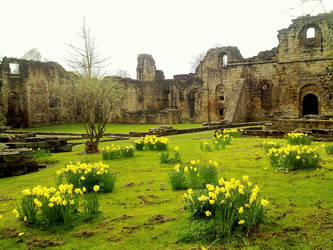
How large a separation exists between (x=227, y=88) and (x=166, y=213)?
2417 cm

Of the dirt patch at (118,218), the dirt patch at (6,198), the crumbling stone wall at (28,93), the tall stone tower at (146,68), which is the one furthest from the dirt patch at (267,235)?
the tall stone tower at (146,68)

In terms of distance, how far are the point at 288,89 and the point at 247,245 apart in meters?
23.3

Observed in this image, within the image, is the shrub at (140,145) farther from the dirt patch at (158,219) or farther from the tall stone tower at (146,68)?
the tall stone tower at (146,68)

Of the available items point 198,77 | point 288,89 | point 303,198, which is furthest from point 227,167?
point 198,77

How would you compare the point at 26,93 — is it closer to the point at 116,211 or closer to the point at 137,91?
the point at 137,91

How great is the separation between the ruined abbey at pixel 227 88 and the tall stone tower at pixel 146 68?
0.46 metres

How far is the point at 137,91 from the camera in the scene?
3481cm

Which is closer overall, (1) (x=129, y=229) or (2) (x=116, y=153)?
(1) (x=129, y=229)

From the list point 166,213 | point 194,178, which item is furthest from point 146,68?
point 166,213

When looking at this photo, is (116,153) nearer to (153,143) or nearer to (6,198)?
(153,143)

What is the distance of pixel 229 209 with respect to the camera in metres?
3.06

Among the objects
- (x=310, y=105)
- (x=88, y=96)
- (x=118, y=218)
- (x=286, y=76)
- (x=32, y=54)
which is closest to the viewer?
(x=118, y=218)

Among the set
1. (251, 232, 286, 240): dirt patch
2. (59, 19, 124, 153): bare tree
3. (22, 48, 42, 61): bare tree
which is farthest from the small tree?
(22, 48, 42, 61): bare tree

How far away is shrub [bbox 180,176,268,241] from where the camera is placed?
302 cm
